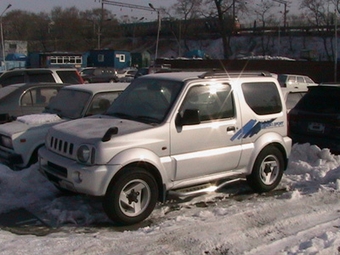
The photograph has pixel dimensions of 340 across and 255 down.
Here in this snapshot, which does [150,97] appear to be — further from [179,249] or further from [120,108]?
[179,249]

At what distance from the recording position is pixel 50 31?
4129 inches

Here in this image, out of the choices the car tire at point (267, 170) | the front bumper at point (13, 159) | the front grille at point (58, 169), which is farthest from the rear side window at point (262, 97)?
the front bumper at point (13, 159)

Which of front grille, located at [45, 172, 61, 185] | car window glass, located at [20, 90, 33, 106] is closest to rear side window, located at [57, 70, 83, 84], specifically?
car window glass, located at [20, 90, 33, 106]

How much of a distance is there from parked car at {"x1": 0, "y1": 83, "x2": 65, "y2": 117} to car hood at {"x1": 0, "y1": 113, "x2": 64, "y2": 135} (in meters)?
1.64

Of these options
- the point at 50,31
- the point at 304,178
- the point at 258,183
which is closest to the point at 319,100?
the point at 304,178

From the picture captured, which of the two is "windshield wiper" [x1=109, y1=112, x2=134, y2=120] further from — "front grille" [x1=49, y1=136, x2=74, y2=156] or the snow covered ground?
the snow covered ground

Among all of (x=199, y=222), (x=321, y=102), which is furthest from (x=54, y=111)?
(x=321, y=102)

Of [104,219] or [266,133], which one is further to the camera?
[266,133]

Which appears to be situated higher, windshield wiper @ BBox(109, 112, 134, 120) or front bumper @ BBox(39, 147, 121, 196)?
windshield wiper @ BBox(109, 112, 134, 120)

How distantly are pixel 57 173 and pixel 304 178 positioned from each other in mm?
4168

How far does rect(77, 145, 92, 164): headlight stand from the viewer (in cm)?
594

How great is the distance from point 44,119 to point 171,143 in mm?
3034

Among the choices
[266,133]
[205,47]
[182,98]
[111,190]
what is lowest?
[111,190]

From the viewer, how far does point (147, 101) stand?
6.96 meters
